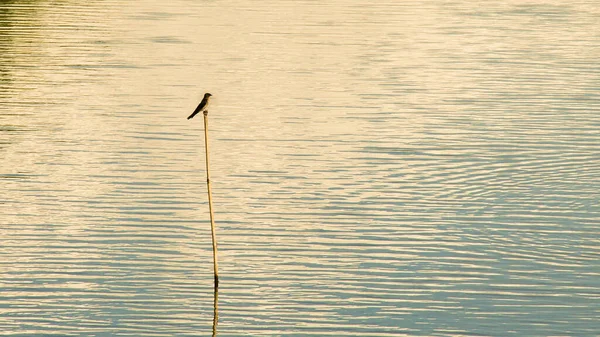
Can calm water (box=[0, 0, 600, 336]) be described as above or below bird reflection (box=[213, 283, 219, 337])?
above

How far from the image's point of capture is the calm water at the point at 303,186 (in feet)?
73.7

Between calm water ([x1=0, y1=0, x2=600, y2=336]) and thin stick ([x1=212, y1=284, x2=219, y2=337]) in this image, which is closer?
thin stick ([x1=212, y1=284, x2=219, y2=337])

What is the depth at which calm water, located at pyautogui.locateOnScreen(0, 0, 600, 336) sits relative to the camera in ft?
73.7

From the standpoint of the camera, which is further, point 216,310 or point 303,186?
point 303,186

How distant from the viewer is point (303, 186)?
3133 cm

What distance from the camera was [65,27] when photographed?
63.6 m

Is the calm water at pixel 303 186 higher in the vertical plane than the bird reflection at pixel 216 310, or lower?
higher

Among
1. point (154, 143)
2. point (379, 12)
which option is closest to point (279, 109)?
point (154, 143)

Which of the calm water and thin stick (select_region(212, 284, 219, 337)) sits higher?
the calm water

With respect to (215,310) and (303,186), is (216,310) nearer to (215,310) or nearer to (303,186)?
(215,310)

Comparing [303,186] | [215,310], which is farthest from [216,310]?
[303,186]

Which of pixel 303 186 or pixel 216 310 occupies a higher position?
pixel 303 186

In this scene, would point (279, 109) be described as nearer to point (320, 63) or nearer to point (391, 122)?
point (391, 122)

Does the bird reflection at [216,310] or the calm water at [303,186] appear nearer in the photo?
the bird reflection at [216,310]
